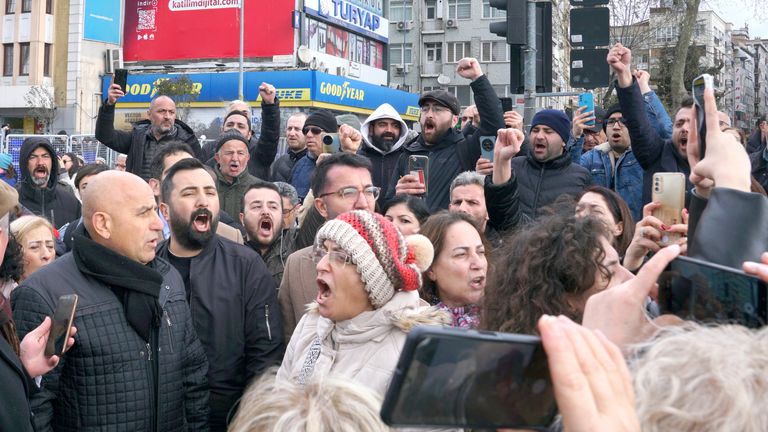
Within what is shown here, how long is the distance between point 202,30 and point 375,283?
45.3 m

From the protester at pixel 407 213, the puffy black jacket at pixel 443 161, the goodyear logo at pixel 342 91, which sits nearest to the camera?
the protester at pixel 407 213

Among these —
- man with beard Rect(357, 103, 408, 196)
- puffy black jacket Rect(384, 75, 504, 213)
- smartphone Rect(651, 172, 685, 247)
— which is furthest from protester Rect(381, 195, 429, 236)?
smartphone Rect(651, 172, 685, 247)

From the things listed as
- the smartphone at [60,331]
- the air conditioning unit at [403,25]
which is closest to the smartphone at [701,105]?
the smartphone at [60,331]

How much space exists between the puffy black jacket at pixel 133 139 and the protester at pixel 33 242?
2.34 meters

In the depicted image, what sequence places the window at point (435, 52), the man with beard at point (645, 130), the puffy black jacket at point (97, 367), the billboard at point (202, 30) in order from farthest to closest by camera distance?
the window at point (435, 52) < the billboard at point (202, 30) < the man with beard at point (645, 130) < the puffy black jacket at point (97, 367)

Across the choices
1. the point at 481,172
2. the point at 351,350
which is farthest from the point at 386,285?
the point at 481,172

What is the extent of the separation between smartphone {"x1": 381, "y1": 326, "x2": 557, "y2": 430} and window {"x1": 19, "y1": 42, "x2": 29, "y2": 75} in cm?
4738

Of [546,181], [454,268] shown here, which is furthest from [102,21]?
[454,268]

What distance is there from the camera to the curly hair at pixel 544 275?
2759 millimetres

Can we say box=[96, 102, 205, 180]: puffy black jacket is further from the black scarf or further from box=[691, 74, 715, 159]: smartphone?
box=[691, 74, 715, 159]: smartphone

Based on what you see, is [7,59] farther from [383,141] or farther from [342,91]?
[383,141]

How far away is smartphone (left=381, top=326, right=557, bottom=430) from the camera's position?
1057 millimetres

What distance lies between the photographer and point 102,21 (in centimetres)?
4566

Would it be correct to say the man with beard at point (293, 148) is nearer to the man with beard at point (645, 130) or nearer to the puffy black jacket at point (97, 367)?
the man with beard at point (645, 130)
